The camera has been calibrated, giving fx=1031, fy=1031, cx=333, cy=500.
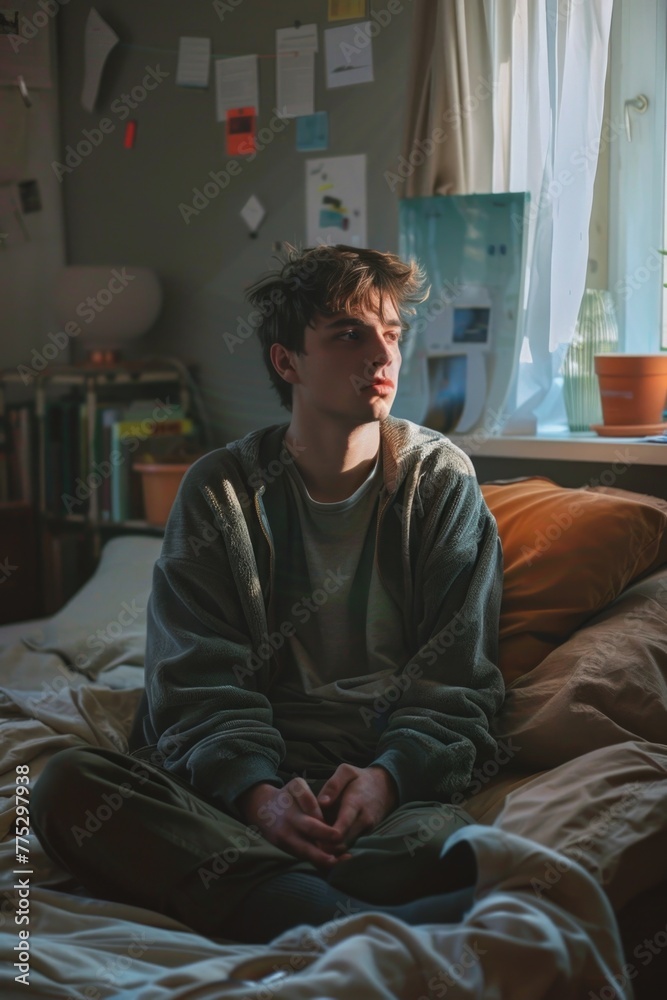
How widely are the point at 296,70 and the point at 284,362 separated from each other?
4.62 feet

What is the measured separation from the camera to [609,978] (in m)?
1.00

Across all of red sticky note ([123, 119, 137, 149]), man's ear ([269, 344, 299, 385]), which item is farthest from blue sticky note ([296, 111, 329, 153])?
man's ear ([269, 344, 299, 385])

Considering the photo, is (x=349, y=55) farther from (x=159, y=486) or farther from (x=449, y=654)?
(x=449, y=654)

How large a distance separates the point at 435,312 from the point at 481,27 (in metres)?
0.63

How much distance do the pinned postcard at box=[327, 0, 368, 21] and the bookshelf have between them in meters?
1.09

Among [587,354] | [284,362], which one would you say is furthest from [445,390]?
[284,362]

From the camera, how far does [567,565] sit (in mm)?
1646

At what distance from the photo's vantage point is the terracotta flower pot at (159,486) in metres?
2.84

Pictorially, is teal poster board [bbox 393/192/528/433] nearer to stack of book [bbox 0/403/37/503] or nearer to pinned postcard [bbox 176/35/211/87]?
pinned postcard [bbox 176/35/211/87]

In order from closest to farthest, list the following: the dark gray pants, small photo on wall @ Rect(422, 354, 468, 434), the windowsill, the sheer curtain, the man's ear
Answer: the dark gray pants
the man's ear
the windowsill
the sheer curtain
small photo on wall @ Rect(422, 354, 468, 434)

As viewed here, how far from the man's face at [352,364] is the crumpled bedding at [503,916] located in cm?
50

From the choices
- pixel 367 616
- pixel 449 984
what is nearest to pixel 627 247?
pixel 367 616

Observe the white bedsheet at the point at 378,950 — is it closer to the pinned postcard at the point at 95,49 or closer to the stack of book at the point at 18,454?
the stack of book at the point at 18,454

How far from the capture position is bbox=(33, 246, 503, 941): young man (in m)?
1.23
